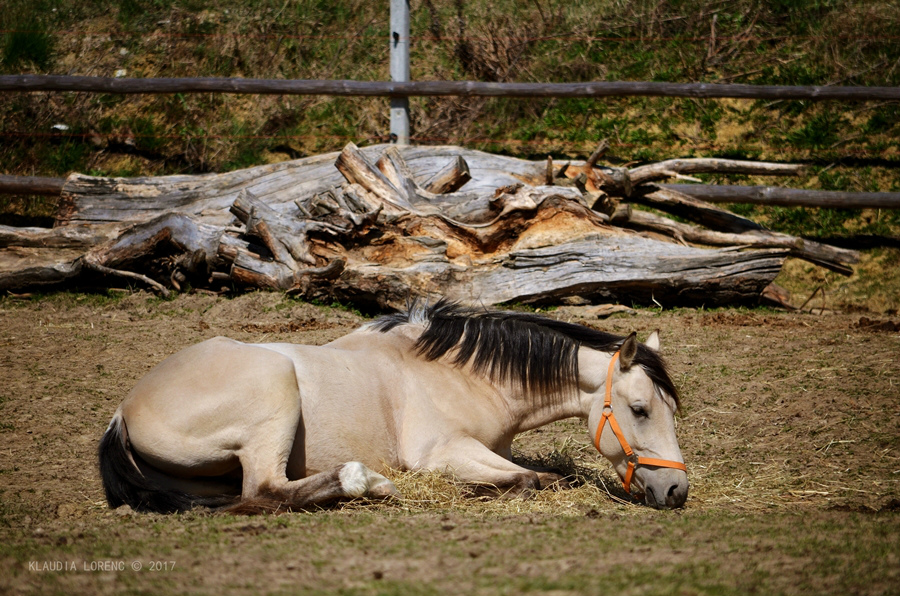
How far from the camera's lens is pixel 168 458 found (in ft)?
12.3

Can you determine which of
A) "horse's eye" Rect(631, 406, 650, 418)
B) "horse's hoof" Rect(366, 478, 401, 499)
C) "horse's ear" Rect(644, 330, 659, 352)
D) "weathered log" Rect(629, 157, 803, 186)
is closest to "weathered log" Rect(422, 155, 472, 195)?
"weathered log" Rect(629, 157, 803, 186)

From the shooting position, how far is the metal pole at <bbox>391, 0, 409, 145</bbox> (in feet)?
29.4

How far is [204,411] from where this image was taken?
12.3 feet

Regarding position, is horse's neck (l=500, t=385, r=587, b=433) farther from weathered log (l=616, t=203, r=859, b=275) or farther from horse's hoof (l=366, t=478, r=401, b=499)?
weathered log (l=616, t=203, r=859, b=275)

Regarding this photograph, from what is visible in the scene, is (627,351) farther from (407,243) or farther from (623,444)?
(407,243)

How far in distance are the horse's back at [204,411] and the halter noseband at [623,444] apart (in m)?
1.67

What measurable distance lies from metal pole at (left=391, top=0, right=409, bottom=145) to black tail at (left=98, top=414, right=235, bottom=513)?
6.03m

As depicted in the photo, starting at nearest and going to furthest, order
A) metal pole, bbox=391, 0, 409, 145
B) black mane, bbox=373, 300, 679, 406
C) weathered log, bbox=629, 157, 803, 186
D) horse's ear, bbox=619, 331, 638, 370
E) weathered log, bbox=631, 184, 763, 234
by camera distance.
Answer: horse's ear, bbox=619, 331, 638, 370 → black mane, bbox=373, 300, 679, 406 → weathered log, bbox=629, 157, 803, 186 → weathered log, bbox=631, 184, 763, 234 → metal pole, bbox=391, 0, 409, 145

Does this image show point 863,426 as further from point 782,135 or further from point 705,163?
point 782,135

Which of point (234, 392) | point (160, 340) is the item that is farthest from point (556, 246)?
point (234, 392)

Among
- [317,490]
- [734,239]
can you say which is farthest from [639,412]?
[734,239]

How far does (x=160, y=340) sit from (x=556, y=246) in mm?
3820

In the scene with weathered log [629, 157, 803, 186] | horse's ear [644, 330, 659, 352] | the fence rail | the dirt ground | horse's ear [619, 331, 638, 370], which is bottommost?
the dirt ground

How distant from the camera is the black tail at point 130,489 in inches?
147
